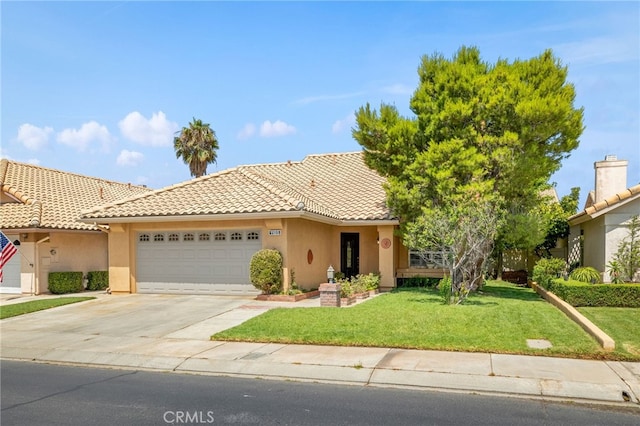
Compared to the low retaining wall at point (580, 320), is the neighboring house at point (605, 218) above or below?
above

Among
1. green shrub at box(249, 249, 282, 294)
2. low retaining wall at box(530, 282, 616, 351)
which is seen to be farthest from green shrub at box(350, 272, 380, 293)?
low retaining wall at box(530, 282, 616, 351)

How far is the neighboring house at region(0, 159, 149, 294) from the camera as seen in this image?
68.3 feet

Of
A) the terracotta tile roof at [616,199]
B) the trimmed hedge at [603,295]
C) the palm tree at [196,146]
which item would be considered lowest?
the trimmed hedge at [603,295]

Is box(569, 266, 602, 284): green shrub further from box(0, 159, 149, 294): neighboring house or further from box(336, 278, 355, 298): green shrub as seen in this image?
box(0, 159, 149, 294): neighboring house

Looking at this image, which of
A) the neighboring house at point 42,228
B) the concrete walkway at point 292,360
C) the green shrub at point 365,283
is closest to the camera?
the concrete walkway at point 292,360

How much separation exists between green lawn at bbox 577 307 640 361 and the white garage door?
10.8 m

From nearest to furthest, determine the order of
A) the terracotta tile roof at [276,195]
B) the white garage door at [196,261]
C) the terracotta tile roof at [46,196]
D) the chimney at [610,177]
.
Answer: the terracotta tile roof at [276,195] → the white garage door at [196,261] → the chimney at [610,177] → the terracotta tile roof at [46,196]

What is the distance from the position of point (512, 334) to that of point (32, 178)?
77.0 ft

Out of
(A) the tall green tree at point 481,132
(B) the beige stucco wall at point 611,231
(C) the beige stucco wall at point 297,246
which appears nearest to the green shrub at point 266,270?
(C) the beige stucco wall at point 297,246

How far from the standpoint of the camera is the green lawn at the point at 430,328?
9741 mm

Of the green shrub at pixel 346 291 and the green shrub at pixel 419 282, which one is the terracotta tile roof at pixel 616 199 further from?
the green shrub at pixel 346 291

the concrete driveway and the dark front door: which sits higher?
the dark front door

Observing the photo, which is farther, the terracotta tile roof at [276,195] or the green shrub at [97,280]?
the green shrub at [97,280]

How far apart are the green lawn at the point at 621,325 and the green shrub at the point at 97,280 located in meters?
19.3
